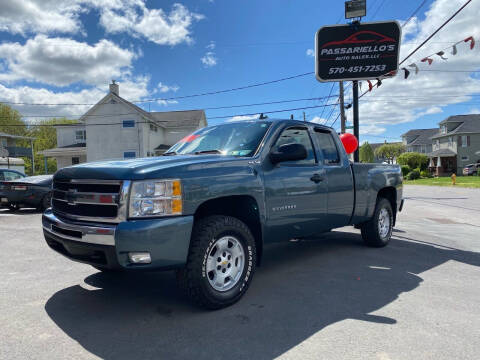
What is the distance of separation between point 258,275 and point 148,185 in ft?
7.11

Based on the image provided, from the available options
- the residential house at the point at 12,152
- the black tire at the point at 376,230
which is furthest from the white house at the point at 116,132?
the black tire at the point at 376,230

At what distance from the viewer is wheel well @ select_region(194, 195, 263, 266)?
3.66 meters

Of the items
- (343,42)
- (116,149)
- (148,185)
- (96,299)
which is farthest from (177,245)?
(116,149)

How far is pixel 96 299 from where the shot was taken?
12.3 feet

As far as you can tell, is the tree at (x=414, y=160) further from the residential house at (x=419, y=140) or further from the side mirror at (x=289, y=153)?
the side mirror at (x=289, y=153)

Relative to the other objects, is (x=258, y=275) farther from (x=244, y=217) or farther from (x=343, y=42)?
(x=343, y=42)

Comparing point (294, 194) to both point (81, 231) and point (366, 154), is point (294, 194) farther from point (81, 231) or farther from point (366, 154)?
point (366, 154)

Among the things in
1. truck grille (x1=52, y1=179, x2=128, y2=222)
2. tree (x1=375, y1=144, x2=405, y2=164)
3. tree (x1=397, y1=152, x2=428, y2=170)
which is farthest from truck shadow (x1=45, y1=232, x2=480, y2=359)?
tree (x1=375, y1=144, x2=405, y2=164)

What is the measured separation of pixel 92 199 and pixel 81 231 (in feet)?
0.95

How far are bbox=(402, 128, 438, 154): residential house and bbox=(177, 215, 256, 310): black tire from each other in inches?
2791

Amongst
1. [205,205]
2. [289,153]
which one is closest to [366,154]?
[289,153]

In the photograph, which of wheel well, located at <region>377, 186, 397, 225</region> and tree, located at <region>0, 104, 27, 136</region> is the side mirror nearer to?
wheel well, located at <region>377, 186, 397, 225</region>

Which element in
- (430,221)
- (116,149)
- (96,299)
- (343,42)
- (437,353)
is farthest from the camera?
(116,149)

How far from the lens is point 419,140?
2707 inches
